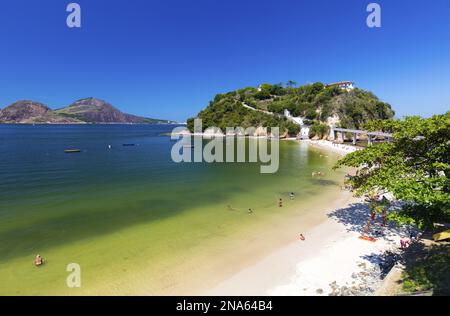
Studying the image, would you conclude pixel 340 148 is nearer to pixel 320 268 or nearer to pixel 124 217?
pixel 320 268

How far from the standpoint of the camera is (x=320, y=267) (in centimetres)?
1299

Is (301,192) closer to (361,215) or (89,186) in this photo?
(361,215)

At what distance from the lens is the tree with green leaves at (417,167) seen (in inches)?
390

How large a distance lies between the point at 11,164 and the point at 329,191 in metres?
53.4

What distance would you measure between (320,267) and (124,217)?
16135mm

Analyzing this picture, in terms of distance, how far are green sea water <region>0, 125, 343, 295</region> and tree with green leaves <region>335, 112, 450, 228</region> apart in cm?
937

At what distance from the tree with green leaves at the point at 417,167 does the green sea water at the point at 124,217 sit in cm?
937

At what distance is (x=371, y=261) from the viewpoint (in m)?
13.4

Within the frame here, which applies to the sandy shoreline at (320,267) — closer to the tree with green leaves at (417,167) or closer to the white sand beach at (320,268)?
the white sand beach at (320,268)

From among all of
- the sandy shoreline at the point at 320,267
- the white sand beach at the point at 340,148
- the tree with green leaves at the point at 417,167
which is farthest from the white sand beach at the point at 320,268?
the white sand beach at the point at 340,148

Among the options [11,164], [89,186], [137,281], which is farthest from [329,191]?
[11,164]

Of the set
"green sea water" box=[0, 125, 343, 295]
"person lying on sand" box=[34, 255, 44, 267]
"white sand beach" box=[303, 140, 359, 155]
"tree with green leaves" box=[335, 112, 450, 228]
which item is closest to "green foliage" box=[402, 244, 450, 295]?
"tree with green leaves" box=[335, 112, 450, 228]

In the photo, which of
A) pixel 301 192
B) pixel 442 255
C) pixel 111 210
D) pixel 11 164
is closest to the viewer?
pixel 442 255
